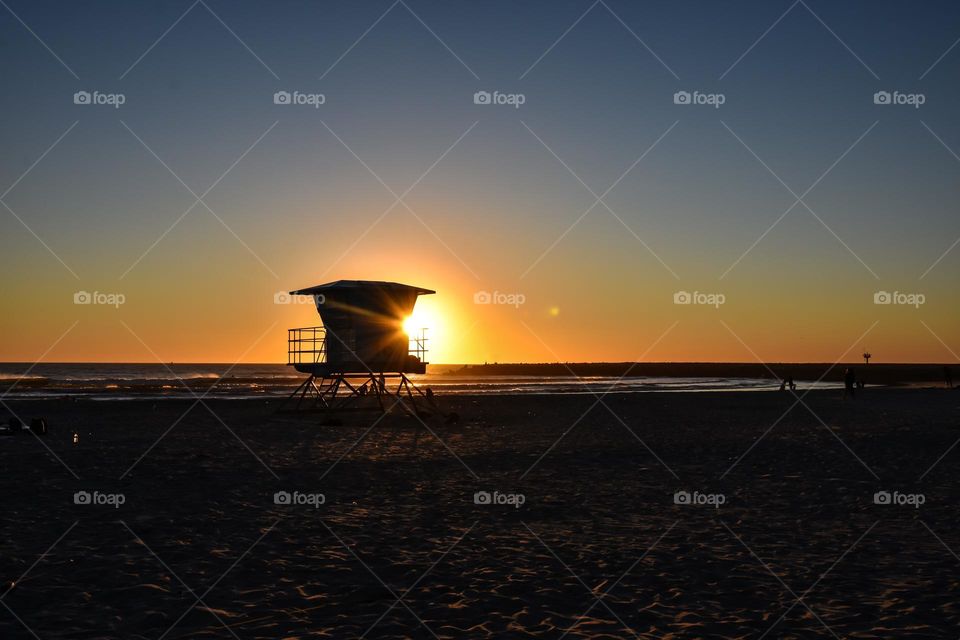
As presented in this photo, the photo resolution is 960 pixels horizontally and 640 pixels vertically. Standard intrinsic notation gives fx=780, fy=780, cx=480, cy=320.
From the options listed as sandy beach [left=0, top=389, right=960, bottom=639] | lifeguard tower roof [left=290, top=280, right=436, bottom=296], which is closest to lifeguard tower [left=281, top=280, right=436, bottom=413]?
lifeguard tower roof [left=290, top=280, right=436, bottom=296]

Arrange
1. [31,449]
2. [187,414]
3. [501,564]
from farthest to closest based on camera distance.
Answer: [187,414]
[31,449]
[501,564]

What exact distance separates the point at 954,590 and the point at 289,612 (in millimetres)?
7329

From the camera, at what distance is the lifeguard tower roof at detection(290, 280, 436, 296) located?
33.0m

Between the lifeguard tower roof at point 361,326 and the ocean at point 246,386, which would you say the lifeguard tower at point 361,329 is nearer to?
the lifeguard tower roof at point 361,326

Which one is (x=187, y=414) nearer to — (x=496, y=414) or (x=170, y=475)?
(x=496, y=414)

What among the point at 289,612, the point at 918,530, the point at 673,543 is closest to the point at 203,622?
the point at 289,612

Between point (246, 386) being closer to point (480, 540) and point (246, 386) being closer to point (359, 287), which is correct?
point (359, 287)

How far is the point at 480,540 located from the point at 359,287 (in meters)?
22.6

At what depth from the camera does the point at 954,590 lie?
8.76 meters

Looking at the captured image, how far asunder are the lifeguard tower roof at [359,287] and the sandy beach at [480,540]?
9.79 meters

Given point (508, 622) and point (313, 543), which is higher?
point (313, 543)

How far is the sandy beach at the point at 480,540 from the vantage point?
792 cm

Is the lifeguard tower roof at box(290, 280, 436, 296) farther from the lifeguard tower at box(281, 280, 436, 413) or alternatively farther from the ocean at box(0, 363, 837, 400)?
the ocean at box(0, 363, 837, 400)

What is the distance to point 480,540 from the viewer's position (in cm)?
1148
